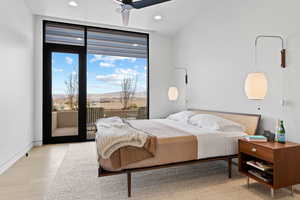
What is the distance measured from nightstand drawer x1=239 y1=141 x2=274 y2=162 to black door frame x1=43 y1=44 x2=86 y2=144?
3.91 meters

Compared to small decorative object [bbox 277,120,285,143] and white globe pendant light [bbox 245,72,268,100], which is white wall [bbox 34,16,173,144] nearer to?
white globe pendant light [bbox 245,72,268,100]

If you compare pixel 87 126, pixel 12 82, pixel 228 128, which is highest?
pixel 12 82

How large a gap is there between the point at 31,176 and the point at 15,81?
1776mm

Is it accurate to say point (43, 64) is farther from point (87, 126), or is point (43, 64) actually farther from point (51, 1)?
point (87, 126)

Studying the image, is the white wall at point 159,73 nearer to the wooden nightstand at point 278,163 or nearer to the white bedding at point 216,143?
the white bedding at point 216,143

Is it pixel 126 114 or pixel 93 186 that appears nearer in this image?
pixel 93 186

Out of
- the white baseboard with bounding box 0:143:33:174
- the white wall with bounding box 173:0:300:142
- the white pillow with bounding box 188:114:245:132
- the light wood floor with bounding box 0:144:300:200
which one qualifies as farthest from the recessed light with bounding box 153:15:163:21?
the white baseboard with bounding box 0:143:33:174

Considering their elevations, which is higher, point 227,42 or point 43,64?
point 227,42

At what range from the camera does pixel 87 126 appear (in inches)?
191

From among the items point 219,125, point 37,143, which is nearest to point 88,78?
point 37,143

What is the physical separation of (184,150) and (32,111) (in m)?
3.84

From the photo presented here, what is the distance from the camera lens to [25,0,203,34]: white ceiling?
3881 millimetres

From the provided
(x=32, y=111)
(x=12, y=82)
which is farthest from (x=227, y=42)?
(x=32, y=111)

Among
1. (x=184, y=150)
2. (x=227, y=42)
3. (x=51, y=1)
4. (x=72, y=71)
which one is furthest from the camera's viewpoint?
(x=72, y=71)
